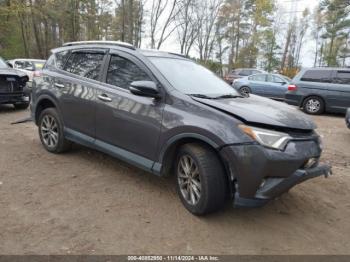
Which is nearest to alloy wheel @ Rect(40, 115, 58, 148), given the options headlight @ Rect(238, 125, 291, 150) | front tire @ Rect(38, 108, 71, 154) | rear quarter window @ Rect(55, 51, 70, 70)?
front tire @ Rect(38, 108, 71, 154)

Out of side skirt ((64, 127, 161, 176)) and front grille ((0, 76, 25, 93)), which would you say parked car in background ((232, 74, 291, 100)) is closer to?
front grille ((0, 76, 25, 93))

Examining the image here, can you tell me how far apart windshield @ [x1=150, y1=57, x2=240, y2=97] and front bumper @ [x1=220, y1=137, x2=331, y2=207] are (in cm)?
105

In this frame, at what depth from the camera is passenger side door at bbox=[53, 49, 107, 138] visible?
446 cm

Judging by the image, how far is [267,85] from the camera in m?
15.0

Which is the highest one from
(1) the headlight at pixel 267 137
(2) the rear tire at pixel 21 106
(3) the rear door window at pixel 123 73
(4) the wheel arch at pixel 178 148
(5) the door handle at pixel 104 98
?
(3) the rear door window at pixel 123 73

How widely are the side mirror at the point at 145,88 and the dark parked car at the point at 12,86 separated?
6511 millimetres

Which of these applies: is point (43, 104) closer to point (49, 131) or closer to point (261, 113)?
point (49, 131)

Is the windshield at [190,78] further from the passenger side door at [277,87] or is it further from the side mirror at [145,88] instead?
the passenger side door at [277,87]

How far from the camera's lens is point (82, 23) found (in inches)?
1310

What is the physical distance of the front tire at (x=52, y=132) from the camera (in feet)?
16.6

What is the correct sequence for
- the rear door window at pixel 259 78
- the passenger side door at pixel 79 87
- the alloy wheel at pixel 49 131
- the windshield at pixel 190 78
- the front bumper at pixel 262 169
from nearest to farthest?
1. the front bumper at pixel 262 169
2. the windshield at pixel 190 78
3. the passenger side door at pixel 79 87
4. the alloy wheel at pixel 49 131
5. the rear door window at pixel 259 78

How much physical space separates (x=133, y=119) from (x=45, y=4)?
90.9 feet

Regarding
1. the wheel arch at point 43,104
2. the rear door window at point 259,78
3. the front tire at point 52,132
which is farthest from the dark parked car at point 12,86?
the rear door window at point 259,78

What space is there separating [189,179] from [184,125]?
0.58 meters
